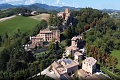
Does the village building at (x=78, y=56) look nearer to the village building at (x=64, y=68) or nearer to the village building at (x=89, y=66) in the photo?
the village building at (x=64, y=68)

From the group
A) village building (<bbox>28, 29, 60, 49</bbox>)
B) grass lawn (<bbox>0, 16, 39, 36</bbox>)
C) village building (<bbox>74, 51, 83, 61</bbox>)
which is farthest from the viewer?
grass lawn (<bbox>0, 16, 39, 36</bbox>)

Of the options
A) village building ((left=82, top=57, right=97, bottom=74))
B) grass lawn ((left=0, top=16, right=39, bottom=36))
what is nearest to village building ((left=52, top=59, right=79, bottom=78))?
village building ((left=82, top=57, right=97, bottom=74))

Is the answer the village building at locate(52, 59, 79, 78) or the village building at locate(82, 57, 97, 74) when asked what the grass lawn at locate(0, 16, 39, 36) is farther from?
the village building at locate(82, 57, 97, 74)

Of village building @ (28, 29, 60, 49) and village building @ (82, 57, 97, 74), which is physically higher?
village building @ (28, 29, 60, 49)

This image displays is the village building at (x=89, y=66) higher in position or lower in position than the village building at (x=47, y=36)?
lower

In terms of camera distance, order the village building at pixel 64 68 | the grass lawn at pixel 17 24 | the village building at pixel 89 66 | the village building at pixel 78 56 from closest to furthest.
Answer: the village building at pixel 64 68
the village building at pixel 89 66
the village building at pixel 78 56
the grass lawn at pixel 17 24

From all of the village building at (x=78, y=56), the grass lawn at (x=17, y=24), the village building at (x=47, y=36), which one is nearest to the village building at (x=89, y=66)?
the village building at (x=78, y=56)
